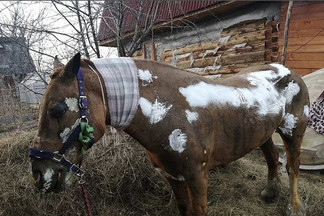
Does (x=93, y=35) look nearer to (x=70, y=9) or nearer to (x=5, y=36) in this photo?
(x=70, y=9)

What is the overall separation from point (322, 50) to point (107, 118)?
5.04 metres

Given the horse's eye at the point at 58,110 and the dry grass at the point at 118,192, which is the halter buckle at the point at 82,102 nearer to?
the horse's eye at the point at 58,110

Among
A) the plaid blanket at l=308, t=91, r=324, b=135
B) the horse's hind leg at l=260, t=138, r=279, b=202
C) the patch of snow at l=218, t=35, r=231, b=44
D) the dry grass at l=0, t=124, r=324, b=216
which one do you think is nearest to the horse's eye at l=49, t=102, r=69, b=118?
the dry grass at l=0, t=124, r=324, b=216

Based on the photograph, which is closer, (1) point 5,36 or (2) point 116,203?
(2) point 116,203

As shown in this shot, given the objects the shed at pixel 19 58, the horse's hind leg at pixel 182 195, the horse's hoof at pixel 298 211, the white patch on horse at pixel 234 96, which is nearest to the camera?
the white patch on horse at pixel 234 96

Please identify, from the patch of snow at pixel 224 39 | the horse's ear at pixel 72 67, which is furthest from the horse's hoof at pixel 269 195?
the patch of snow at pixel 224 39

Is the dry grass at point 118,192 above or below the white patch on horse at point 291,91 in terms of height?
below

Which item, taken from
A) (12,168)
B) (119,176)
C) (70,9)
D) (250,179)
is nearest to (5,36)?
(70,9)

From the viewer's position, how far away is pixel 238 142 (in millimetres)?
2217

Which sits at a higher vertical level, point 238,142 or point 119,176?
point 238,142

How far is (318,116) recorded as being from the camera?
13.9 ft

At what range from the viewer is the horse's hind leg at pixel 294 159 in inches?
114

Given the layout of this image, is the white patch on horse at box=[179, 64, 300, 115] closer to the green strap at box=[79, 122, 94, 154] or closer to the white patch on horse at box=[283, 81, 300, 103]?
the white patch on horse at box=[283, 81, 300, 103]

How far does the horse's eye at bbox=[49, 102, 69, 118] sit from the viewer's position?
148 centimetres
